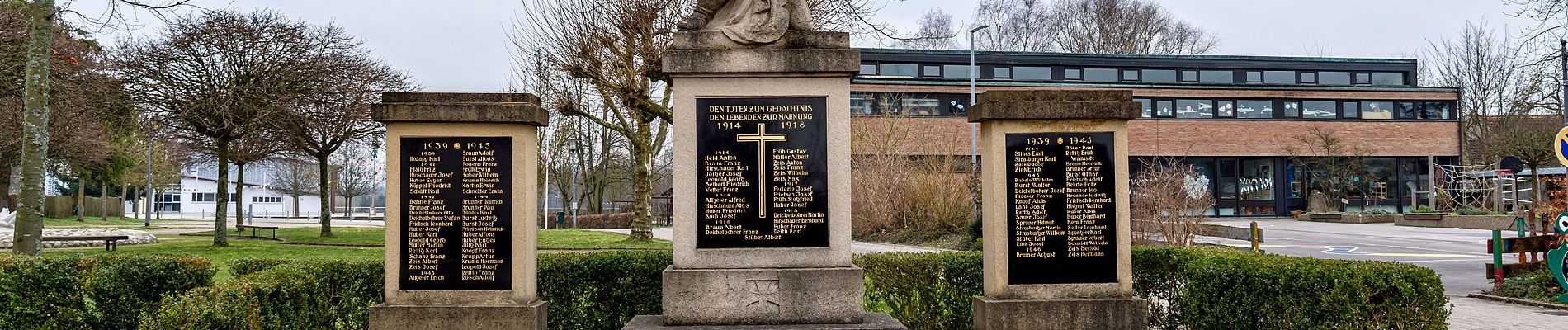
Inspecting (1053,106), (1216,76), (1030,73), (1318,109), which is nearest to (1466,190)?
(1318,109)

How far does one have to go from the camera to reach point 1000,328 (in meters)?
8.27

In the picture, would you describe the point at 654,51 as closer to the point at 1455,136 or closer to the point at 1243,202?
the point at 1243,202

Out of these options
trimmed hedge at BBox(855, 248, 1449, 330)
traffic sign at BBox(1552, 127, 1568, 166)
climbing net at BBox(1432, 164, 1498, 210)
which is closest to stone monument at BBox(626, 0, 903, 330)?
trimmed hedge at BBox(855, 248, 1449, 330)

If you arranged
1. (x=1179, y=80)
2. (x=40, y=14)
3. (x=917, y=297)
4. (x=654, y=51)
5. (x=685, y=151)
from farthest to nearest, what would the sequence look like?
(x=1179, y=80), (x=654, y=51), (x=40, y=14), (x=917, y=297), (x=685, y=151)

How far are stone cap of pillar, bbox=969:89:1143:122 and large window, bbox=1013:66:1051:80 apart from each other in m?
43.3

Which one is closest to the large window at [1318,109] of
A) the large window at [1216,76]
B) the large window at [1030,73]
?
the large window at [1216,76]

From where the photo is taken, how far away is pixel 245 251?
76.1ft

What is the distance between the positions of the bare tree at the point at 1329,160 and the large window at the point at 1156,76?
7.29m

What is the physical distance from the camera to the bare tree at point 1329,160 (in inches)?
1998

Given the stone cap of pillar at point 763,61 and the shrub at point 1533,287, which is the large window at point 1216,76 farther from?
the stone cap of pillar at point 763,61

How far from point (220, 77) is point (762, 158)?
22.9 meters

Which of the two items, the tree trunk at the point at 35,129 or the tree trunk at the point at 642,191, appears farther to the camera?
the tree trunk at the point at 642,191

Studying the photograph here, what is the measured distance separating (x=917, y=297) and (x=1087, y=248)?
66.6 inches

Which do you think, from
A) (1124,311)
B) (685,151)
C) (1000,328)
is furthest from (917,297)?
(685,151)
